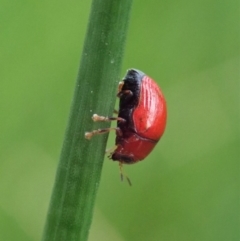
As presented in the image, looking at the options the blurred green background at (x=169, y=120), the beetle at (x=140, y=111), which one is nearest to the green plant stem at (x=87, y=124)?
the beetle at (x=140, y=111)

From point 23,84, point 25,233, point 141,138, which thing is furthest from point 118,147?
point 23,84

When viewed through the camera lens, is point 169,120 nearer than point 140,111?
No

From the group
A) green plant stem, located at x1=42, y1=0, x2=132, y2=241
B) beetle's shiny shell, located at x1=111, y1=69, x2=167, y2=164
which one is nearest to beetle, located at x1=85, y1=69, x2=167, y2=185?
beetle's shiny shell, located at x1=111, y1=69, x2=167, y2=164

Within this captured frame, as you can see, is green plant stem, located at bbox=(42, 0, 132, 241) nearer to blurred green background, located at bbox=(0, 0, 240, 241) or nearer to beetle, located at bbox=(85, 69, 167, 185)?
beetle, located at bbox=(85, 69, 167, 185)

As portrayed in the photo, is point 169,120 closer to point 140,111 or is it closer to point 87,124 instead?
point 140,111

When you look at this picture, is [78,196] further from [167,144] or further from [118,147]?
[167,144]

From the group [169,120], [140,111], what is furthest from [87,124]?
[169,120]

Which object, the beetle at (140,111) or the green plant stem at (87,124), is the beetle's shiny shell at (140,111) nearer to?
the beetle at (140,111)
